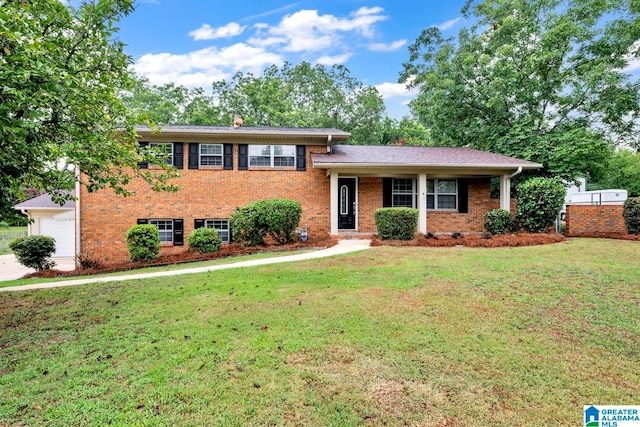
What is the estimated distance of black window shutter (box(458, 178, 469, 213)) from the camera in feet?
44.8

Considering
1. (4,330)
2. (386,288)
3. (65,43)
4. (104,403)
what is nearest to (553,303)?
(386,288)

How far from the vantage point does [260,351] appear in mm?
3330

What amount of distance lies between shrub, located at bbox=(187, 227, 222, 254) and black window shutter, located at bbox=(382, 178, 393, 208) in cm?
677

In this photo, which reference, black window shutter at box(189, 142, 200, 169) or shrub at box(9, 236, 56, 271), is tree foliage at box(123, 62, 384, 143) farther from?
shrub at box(9, 236, 56, 271)

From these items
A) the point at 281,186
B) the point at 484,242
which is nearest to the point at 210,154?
the point at 281,186

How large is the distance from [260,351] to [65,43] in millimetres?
5441

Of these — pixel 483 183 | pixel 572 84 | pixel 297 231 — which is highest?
pixel 572 84

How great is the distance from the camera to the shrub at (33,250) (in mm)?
10977

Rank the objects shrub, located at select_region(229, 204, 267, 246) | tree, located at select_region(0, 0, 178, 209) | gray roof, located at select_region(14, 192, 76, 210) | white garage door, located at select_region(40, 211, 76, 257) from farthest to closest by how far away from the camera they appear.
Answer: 1. white garage door, located at select_region(40, 211, 76, 257)
2. gray roof, located at select_region(14, 192, 76, 210)
3. shrub, located at select_region(229, 204, 267, 246)
4. tree, located at select_region(0, 0, 178, 209)

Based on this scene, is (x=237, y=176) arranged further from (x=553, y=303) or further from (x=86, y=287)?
(x=553, y=303)

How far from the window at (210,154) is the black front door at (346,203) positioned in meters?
4.90

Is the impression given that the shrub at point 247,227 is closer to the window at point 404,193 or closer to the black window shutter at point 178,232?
the black window shutter at point 178,232

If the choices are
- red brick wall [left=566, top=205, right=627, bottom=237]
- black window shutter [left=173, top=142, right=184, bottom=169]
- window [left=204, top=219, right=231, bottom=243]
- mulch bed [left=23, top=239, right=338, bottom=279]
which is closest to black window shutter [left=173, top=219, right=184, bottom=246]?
window [left=204, top=219, right=231, bottom=243]

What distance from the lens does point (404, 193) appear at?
13594 millimetres
